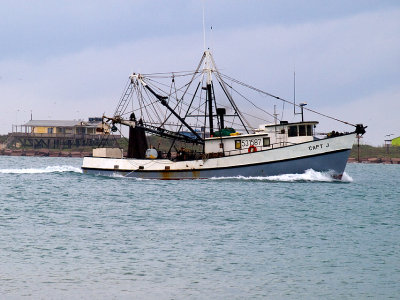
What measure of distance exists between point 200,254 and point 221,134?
3133cm

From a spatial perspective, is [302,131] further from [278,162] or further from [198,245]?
[198,245]

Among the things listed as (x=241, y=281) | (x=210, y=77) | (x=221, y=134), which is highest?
(x=210, y=77)

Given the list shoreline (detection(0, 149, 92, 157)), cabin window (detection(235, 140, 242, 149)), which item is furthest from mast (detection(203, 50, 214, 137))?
shoreline (detection(0, 149, 92, 157))

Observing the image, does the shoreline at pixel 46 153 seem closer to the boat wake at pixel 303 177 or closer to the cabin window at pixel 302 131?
the boat wake at pixel 303 177

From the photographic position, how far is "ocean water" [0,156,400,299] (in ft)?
57.7

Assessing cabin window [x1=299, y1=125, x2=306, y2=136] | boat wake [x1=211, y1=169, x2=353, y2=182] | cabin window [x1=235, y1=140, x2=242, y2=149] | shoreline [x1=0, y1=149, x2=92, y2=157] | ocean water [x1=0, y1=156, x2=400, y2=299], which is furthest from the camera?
shoreline [x1=0, y1=149, x2=92, y2=157]

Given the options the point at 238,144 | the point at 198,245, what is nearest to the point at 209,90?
the point at 238,144

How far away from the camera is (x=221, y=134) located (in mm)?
53031

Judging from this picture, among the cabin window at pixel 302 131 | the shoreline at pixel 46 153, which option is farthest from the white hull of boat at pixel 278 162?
the shoreline at pixel 46 153

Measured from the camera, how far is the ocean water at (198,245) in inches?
693

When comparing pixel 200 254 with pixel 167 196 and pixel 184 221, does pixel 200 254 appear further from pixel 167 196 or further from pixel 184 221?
pixel 167 196

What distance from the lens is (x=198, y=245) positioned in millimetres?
23797

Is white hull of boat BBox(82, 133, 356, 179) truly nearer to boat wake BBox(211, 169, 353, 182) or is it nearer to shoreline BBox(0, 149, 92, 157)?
boat wake BBox(211, 169, 353, 182)

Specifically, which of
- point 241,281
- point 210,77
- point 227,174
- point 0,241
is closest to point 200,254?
point 241,281
